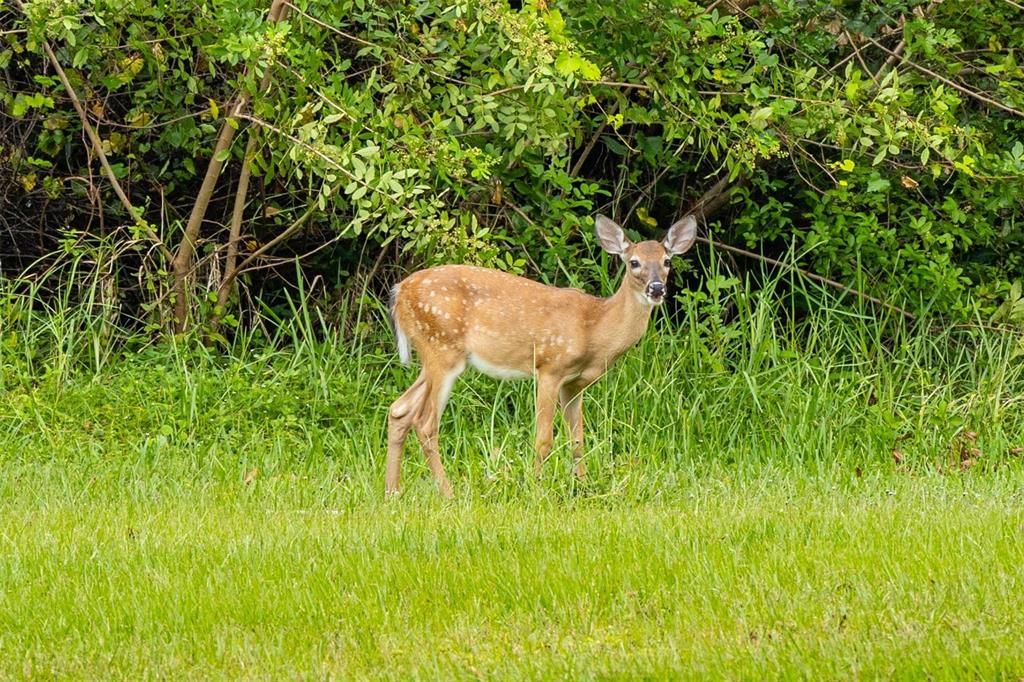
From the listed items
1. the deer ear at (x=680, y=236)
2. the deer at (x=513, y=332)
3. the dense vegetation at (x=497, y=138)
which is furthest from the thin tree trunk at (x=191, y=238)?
the deer ear at (x=680, y=236)

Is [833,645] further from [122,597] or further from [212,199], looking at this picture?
[212,199]

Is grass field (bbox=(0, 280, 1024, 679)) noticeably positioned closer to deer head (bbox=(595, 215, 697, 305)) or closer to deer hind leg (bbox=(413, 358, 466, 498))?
deer hind leg (bbox=(413, 358, 466, 498))

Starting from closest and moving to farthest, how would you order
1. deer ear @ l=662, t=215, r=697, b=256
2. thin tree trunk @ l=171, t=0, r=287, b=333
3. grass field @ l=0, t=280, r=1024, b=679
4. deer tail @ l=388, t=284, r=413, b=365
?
1. grass field @ l=0, t=280, r=1024, b=679
2. deer tail @ l=388, t=284, r=413, b=365
3. deer ear @ l=662, t=215, r=697, b=256
4. thin tree trunk @ l=171, t=0, r=287, b=333

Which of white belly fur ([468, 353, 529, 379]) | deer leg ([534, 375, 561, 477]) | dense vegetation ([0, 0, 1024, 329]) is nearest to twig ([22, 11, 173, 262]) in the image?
dense vegetation ([0, 0, 1024, 329])

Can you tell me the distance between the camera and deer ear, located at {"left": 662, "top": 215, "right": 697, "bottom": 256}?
835cm

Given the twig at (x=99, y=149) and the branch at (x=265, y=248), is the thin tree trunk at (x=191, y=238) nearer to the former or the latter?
the twig at (x=99, y=149)

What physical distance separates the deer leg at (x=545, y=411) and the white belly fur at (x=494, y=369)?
0.12m

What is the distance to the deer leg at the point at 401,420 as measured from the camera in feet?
25.9

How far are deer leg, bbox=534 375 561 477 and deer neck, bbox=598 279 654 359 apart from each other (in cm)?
33

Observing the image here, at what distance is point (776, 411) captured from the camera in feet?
28.4

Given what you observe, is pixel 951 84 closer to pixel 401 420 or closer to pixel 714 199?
pixel 714 199

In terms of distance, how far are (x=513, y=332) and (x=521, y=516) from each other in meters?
1.86

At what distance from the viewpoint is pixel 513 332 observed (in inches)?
318

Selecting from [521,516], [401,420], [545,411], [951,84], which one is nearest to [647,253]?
[545,411]
